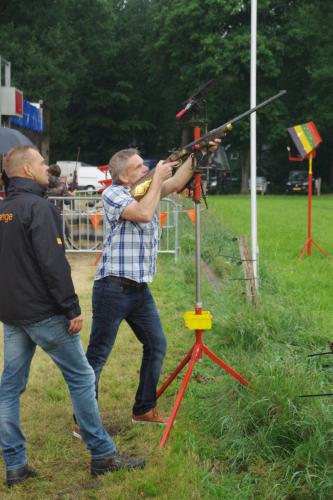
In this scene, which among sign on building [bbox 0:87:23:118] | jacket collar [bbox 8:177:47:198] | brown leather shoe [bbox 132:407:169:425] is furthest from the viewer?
sign on building [bbox 0:87:23:118]

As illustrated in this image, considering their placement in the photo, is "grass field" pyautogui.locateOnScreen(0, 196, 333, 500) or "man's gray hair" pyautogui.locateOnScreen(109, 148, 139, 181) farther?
"man's gray hair" pyautogui.locateOnScreen(109, 148, 139, 181)

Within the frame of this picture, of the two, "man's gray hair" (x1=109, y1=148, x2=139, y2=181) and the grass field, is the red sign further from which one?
"man's gray hair" (x1=109, y1=148, x2=139, y2=181)

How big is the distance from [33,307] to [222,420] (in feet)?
5.13

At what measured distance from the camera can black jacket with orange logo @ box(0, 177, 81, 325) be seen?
11.7 feet

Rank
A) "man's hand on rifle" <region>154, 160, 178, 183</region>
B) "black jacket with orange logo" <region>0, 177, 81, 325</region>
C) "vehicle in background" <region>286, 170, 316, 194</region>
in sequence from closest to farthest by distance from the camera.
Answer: "black jacket with orange logo" <region>0, 177, 81, 325</region>
"man's hand on rifle" <region>154, 160, 178, 183</region>
"vehicle in background" <region>286, 170, 316, 194</region>

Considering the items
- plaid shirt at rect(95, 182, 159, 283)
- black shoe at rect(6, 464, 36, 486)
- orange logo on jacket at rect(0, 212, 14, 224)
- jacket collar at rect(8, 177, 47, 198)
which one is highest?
jacket collar at rect(8, 177, 47, 198)

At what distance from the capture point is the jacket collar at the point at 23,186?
3682mm

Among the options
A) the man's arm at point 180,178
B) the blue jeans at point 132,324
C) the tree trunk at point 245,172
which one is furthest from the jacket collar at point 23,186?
the tree trunk at point 245,172

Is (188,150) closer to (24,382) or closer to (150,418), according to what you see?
(24,382)

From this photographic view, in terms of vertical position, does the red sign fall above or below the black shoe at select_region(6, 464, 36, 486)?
above

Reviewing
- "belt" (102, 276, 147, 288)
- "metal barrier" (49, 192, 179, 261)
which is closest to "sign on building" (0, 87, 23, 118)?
"metal barrier" (49, 192, 179, 261)

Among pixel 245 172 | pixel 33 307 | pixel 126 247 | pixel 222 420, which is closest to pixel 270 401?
pixel 222 420

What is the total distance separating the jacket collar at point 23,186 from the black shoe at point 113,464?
1.55 meters

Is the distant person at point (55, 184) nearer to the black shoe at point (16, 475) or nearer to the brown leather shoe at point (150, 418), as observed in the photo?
the brown leather shoe at point (150, 418)
